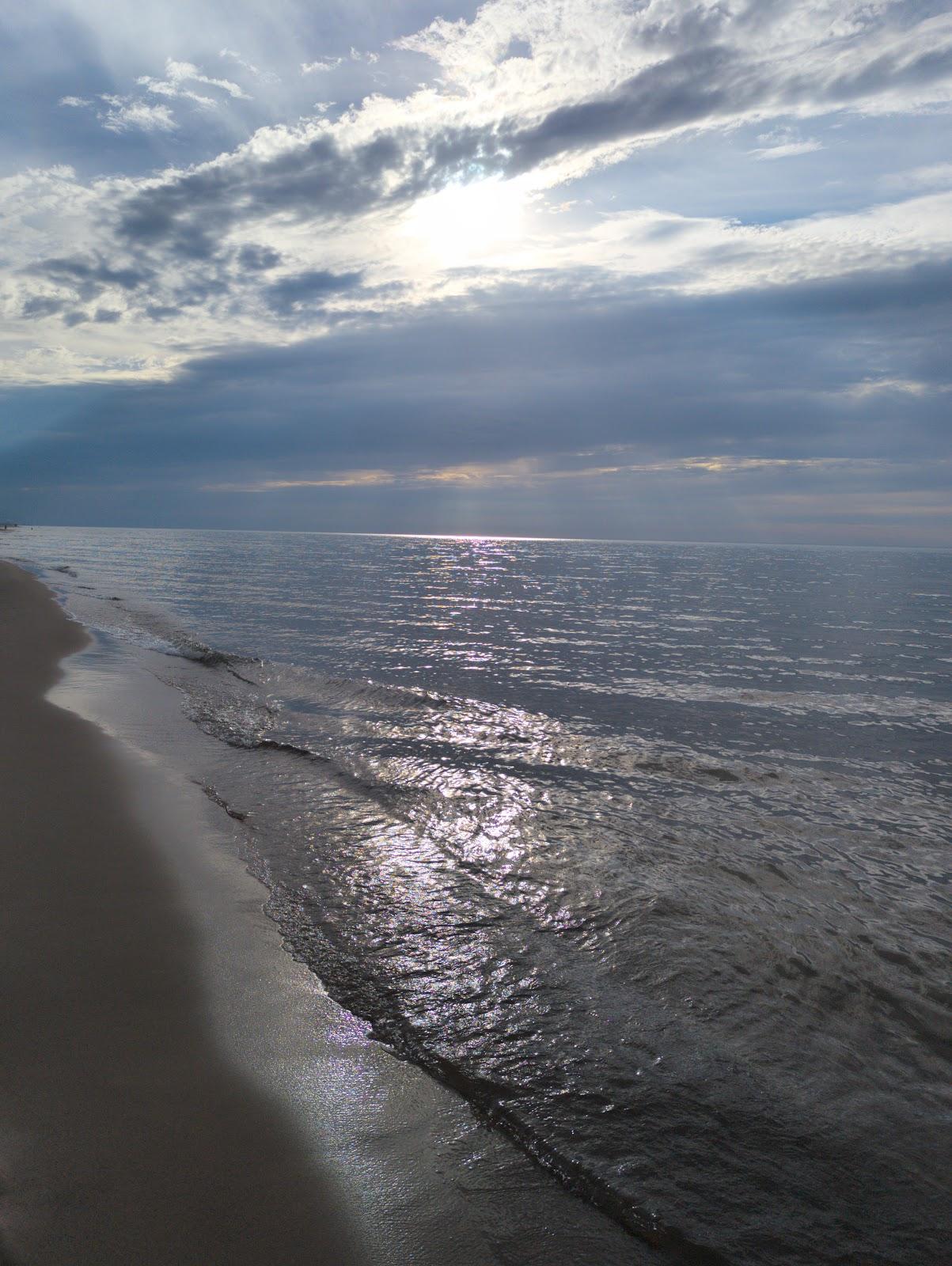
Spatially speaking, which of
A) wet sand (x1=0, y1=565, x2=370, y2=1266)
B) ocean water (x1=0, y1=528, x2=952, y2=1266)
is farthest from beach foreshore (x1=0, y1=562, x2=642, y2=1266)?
ocean water (x1=0, y1=528, x2=952, y2=1266)

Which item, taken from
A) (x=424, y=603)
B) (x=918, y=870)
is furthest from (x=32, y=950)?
(x=424, y=603)

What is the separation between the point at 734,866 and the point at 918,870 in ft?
7.47

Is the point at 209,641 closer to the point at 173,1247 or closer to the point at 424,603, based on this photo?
the point at 424,603

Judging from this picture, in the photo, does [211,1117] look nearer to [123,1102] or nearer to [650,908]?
[123,1102]

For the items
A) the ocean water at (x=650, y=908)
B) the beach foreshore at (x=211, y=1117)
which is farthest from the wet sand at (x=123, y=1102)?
the ocean water at (x=650, y=908)

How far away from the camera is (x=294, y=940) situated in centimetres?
614

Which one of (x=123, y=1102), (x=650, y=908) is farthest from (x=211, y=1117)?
(x=650, y=908)

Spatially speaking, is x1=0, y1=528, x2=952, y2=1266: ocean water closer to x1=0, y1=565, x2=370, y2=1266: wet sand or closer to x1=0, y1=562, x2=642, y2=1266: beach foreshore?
x1=0, y1=562, x2=642, y2=1266: beach foreshore

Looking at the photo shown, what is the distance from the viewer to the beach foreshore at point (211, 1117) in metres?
3.26

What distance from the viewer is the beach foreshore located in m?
3.26

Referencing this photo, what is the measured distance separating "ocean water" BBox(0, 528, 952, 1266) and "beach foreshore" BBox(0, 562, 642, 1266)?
0.38 metres

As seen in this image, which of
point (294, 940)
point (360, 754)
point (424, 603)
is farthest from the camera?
point (424, 603)

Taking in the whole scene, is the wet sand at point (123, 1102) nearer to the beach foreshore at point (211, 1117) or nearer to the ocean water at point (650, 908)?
the beach foreshore at point (211, 1117)

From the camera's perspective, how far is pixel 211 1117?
394cm
